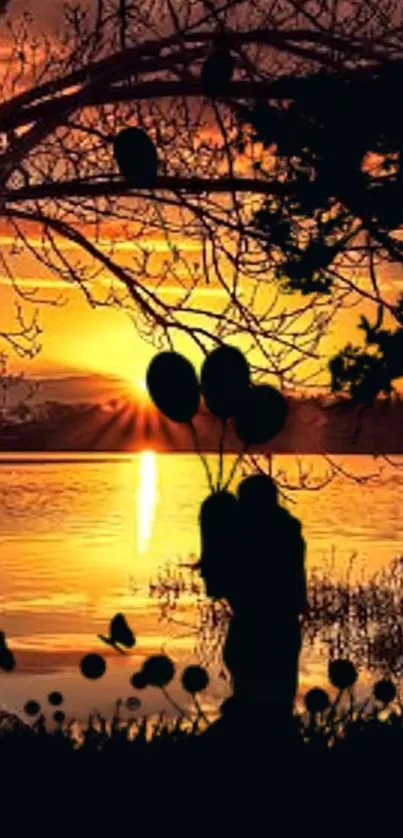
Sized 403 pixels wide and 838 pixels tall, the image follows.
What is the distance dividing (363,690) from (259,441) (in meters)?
12.0

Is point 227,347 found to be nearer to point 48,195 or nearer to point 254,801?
point 254,801

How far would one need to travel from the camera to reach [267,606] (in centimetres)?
1569

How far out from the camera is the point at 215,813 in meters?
12.5

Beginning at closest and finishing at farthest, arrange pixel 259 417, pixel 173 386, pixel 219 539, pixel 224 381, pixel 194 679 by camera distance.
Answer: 1. pixel 173 386
2. pixel 224 381
3. pixel 259 417
4. pixel 194 679
5. pixel 219 539

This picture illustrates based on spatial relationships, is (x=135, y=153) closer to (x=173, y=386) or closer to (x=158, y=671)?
(x=173, y=386)

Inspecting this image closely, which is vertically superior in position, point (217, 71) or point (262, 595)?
point (217, 71)

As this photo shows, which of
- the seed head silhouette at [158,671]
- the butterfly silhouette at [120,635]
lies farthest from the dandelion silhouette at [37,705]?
the seed head silhouette at [158,671]

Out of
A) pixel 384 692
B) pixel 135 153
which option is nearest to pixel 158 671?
pixel 384 692

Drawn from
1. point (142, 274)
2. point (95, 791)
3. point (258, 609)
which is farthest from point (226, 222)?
point (95, 791)

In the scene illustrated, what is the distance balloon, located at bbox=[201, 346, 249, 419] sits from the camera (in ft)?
43.2

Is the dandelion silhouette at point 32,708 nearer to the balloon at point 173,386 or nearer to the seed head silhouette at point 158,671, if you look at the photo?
the seed head silhouette at point 158,671

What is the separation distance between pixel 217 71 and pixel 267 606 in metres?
3.57

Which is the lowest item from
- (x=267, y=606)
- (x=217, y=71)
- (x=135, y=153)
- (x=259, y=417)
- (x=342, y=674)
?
→ (x=342, y=674)

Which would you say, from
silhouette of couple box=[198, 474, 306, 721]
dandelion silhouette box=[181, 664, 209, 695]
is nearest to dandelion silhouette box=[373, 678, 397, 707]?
silhouette of couple box=[198, 474, 306, 721]
